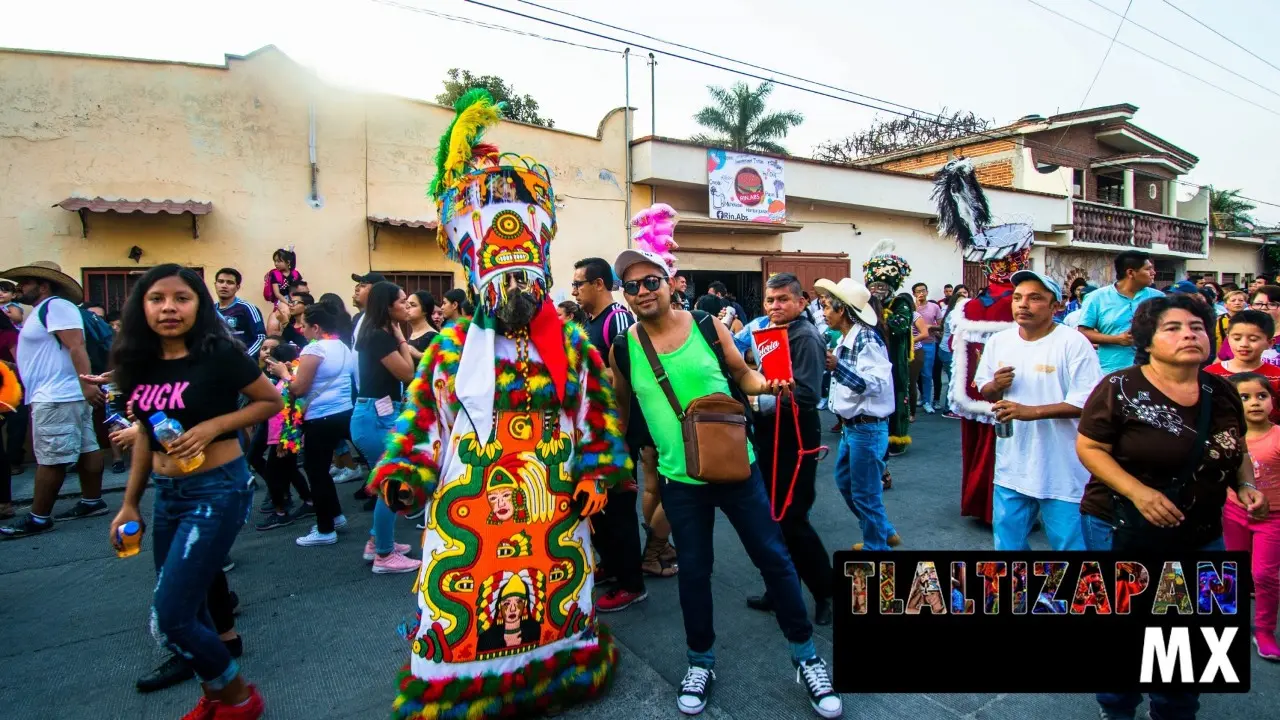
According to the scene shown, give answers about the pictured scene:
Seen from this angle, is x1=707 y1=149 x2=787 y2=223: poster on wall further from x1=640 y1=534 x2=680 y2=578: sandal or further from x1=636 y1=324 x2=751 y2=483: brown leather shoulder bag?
x1=636 y1=324 x2=751 y2=483: brown leather shoulder bag

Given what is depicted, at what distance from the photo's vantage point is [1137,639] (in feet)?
8.10

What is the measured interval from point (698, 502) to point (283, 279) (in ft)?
25.8

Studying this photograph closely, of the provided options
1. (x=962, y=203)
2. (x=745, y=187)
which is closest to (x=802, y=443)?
(x=962, y=203)

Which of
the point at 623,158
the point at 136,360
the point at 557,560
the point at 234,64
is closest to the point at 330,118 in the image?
the point at 234,64

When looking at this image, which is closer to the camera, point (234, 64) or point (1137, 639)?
point (1137, 639)

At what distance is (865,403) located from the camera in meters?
4.14

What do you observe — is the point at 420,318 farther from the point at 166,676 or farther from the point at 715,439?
the point at 715,439

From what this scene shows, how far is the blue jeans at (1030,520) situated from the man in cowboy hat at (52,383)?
6191mm

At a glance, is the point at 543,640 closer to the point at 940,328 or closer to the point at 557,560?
the point at 557,560

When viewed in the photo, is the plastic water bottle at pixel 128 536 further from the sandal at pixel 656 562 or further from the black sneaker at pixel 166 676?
the sandal at pixel 656 562

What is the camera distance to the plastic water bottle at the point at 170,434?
8.33ft

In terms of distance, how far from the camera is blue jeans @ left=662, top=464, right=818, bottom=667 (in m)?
2.79

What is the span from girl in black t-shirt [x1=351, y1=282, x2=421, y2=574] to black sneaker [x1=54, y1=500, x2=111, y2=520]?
9.52 ft

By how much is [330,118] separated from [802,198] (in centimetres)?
Answer: 952
